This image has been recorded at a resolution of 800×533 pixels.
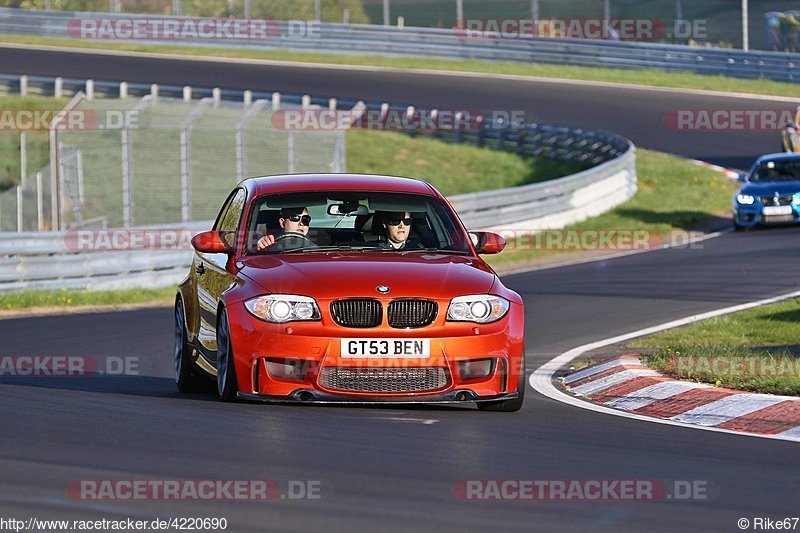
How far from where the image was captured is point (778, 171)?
87.5ft

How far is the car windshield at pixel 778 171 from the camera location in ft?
86.6

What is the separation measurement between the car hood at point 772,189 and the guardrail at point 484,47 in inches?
688

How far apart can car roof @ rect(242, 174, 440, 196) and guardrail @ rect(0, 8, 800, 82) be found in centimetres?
3415

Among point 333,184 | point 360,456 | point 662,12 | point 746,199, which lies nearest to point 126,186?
point 746,199

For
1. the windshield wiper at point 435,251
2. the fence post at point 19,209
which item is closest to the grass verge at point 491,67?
the fence post at point 19,209

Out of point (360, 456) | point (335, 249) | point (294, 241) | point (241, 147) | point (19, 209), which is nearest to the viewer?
point (360, 456)

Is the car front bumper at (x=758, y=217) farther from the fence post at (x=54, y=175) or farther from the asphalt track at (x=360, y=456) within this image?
the asphalt track at (x=360, y=456)

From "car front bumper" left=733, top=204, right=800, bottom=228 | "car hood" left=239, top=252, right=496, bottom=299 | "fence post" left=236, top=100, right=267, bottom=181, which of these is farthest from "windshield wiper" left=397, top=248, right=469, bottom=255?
"car front bumper" left=733, top=204, right=800, bottom=228

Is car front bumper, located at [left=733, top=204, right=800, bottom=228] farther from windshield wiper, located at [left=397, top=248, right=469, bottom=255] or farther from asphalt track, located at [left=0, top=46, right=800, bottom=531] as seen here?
windshield wiper, located at [left=397, top=248, right=469, bottom=255]

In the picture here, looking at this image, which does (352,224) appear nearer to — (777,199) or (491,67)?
(777,199)

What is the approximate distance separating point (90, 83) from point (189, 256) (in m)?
18.2

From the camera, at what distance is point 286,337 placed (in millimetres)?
8688

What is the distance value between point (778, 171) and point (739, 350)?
1564cm

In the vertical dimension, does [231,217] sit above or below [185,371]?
above
